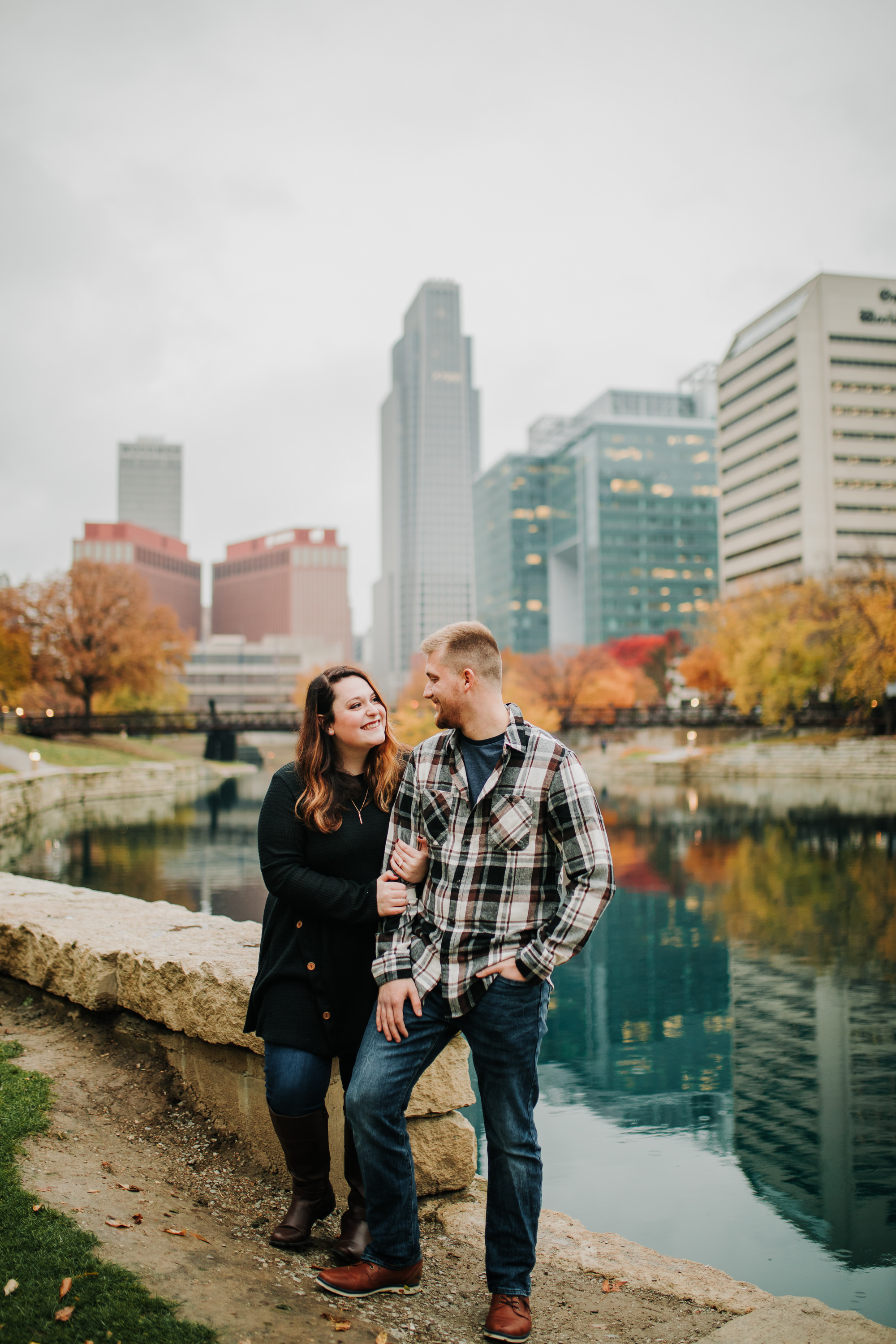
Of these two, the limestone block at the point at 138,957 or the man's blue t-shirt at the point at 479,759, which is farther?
the limestone block at the point at 138,957

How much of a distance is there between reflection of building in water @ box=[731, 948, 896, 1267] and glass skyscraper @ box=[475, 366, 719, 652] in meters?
107

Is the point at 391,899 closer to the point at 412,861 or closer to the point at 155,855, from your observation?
the point at 412,861

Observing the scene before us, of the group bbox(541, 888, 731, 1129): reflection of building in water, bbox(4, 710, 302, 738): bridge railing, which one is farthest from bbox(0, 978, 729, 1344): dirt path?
bbox(4, 710, 302, 738): bridge railing

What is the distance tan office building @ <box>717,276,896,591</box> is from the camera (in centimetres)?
8506

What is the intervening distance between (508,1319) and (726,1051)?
20.4 ft

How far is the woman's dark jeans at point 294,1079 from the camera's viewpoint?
2.88 metres

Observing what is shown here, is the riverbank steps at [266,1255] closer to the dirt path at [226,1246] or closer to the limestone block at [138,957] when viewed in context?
the dirt path at [226,1246]

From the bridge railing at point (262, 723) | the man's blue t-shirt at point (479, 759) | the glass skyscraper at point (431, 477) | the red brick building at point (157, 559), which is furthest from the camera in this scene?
the glass skyscraper at point (431, 477)

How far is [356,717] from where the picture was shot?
304 cm

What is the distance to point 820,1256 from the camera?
484cm

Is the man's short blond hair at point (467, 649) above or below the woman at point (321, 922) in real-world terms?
above

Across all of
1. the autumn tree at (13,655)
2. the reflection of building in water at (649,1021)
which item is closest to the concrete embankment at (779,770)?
the reflection of building in water at (649,1021)

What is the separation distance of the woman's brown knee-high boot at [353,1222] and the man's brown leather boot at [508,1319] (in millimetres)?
427

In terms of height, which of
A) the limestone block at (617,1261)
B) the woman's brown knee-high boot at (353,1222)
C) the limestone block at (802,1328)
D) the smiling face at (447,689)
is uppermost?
the smiling face at (447,689)
